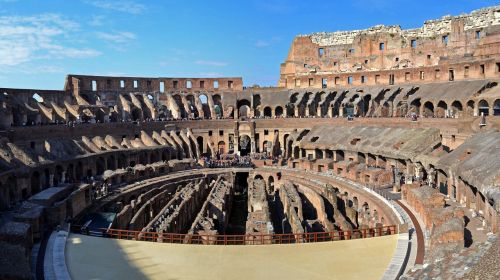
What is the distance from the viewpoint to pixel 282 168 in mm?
41219

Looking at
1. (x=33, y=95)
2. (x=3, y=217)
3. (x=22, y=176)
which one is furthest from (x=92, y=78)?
(x=3, y=217)

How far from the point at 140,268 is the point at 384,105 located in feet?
121

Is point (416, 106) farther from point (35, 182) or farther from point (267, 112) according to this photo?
point (35, 182)

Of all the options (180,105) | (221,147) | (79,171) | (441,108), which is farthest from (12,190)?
(441,108)

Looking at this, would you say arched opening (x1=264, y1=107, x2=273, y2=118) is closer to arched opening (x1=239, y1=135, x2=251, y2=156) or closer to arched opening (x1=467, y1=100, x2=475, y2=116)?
arched opening (x1=239, y1=135, x2=251, y2=156)

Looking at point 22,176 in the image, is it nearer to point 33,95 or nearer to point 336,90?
point 33,95

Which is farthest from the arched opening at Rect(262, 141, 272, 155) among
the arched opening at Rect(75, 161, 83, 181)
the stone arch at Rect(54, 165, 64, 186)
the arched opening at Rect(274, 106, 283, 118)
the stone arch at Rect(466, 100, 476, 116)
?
the stone arch at Rect(54, 165, 64, 186)

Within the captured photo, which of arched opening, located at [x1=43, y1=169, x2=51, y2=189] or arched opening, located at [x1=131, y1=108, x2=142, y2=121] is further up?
arched opening, located at [x1=131, y1=108, x2=142, y2=121]

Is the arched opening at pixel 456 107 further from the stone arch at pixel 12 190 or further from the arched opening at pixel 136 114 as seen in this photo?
the stone arch at pixel 12 190

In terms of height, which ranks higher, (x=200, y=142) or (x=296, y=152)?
(x=200, y=142)

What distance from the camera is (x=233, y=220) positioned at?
105 feet

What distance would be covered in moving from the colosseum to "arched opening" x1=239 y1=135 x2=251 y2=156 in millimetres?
229

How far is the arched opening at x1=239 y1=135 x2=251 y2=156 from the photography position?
52.0 meters

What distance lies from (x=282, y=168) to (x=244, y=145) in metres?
13.4
